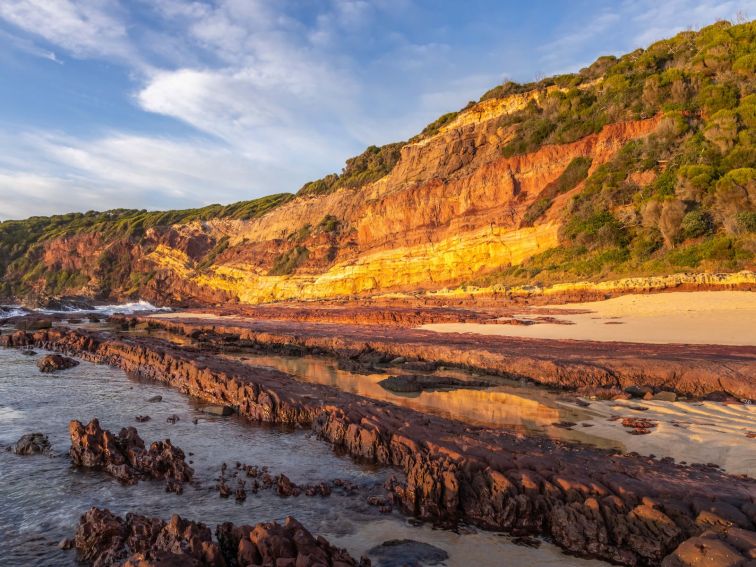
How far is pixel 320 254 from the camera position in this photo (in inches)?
2219

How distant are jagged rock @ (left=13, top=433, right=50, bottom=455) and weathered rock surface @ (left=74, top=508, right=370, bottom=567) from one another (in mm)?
4187

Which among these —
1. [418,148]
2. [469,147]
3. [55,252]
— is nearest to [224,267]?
[418,148]

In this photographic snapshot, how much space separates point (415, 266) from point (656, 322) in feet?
86.1

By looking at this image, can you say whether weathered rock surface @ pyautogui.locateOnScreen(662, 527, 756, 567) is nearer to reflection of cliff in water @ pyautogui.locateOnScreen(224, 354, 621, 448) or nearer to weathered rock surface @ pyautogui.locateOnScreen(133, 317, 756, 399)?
reflection of cliff in water @ pyautogui.locateOnScreen(224, 354, 621, 448)

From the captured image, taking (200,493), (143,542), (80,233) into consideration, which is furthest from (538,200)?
(80,233)

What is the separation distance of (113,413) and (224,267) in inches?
2231

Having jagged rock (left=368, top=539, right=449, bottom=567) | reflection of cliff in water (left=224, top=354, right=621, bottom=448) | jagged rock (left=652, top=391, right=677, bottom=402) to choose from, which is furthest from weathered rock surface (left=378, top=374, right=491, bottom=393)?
jagged rock (left=368, top=539, right=449, bottom=567)

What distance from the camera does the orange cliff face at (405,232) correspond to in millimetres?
40488

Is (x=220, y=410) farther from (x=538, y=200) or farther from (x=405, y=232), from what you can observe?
(x=405, y=232)

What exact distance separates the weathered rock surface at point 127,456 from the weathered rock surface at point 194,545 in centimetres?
170

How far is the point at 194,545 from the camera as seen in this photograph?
174 inches

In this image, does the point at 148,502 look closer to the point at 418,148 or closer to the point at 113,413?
the point at 113,413

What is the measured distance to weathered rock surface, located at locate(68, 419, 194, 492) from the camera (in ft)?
24.3

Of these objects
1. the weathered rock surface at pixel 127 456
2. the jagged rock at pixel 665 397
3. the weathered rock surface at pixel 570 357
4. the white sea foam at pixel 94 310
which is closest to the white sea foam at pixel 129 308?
the white sea foam at pixel 94 310
